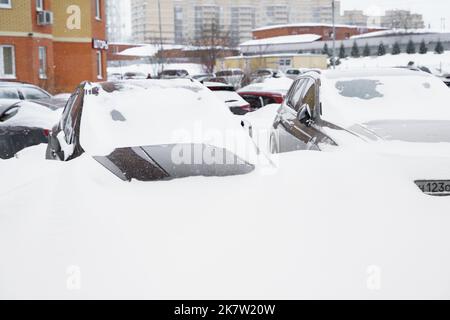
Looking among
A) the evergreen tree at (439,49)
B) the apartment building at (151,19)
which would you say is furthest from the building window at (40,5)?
the apartment building at (151,19)

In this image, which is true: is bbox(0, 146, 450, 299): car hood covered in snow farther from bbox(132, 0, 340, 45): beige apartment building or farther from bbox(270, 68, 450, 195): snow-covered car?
bbox(132, 0, 340, 45): beige apartment building

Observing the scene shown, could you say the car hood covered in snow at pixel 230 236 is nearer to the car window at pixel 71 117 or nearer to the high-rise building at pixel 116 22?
the car window at pixel 71 117

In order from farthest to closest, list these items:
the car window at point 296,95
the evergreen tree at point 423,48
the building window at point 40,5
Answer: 1. the evergreen tree at point 423,48
2. the building window at point 40,5
3. the car window at point 296,95

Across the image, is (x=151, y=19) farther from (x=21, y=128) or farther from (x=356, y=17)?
(x=21, y=128)

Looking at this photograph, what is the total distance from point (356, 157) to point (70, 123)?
283cm

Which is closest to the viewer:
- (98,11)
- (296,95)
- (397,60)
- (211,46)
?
(296,95)

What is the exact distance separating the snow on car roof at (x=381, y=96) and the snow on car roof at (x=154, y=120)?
134 cm

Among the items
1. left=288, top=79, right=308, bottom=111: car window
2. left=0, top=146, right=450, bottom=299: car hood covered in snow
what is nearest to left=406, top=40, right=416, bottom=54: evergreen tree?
left=288, top=79, right=308, bottom=111: car window

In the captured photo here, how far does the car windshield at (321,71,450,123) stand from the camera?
570 centimetres

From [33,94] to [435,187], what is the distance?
40.4 feet

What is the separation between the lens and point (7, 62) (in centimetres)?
2348

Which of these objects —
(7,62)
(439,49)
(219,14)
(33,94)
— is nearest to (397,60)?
(439,49)

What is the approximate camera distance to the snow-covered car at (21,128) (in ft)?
28.4

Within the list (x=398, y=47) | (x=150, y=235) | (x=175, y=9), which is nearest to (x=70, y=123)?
(x=150, y=235)
